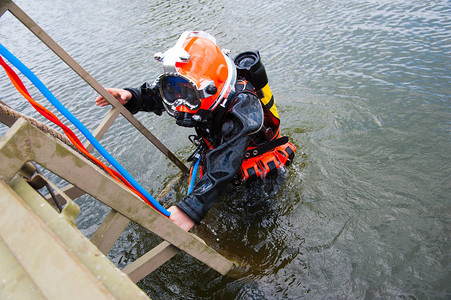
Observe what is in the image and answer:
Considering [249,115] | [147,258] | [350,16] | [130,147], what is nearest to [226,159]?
[249,115]

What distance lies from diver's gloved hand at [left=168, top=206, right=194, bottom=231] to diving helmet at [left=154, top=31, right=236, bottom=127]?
0.93 meters

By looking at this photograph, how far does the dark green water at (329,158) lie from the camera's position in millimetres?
3297

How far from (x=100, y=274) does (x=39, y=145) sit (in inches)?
28.7

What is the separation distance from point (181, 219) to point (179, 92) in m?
1.29

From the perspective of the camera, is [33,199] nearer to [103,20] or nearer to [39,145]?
[39,145]

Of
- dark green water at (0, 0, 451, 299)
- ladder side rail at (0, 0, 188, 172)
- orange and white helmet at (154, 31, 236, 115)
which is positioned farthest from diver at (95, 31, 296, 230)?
dark green water at (0, 0, 451, 299)

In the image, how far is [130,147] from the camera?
19.0ft

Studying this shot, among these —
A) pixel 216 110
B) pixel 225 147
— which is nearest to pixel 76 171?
pixel 225 147

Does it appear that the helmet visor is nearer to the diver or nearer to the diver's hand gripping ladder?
the diver

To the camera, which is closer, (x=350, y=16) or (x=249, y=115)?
(x=249, y=115)

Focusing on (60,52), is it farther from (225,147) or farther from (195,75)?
(225,147)

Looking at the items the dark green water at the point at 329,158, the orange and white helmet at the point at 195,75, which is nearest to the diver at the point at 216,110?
the orange and white helmet at the point at 195,75

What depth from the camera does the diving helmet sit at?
2887 mm

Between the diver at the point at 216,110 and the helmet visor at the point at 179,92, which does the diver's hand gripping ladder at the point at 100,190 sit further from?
the helmet visor at the point at 179,92
